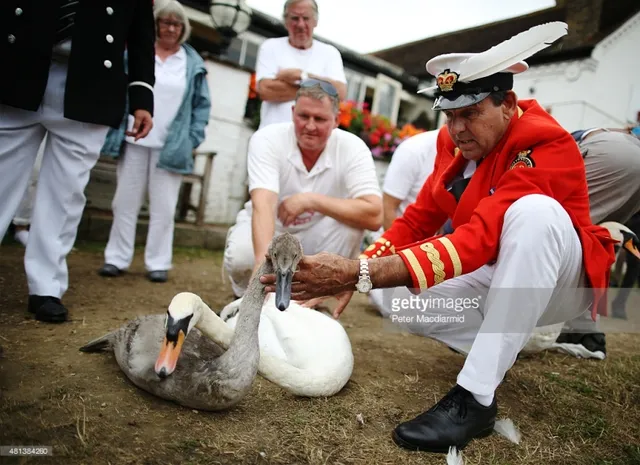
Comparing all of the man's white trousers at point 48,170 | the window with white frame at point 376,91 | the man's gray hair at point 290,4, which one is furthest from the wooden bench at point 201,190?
the window with white frame at point 376,91

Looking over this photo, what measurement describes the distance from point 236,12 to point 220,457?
7529 millimetres

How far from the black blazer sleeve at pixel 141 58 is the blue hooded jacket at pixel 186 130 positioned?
4.48 ft

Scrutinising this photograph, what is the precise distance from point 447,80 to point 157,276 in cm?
351

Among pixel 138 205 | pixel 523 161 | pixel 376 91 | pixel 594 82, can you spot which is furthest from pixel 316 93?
pixel 594 82

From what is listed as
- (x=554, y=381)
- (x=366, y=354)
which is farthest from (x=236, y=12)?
(x=554, y=381)

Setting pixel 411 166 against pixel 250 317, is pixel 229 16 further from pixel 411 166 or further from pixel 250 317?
pixel 250 317

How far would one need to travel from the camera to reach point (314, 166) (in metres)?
4.15

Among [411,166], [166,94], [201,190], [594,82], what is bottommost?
[201,190]

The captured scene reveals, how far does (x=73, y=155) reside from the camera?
3.37 metres

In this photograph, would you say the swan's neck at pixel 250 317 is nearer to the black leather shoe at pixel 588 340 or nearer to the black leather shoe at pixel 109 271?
the black leather shoe at pixel 109 271

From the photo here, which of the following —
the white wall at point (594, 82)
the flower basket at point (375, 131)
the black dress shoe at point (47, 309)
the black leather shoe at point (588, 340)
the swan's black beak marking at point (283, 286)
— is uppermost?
the white wall at point (594, 82)

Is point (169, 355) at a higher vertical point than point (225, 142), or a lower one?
lower

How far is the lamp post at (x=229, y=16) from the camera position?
8.05 meters
